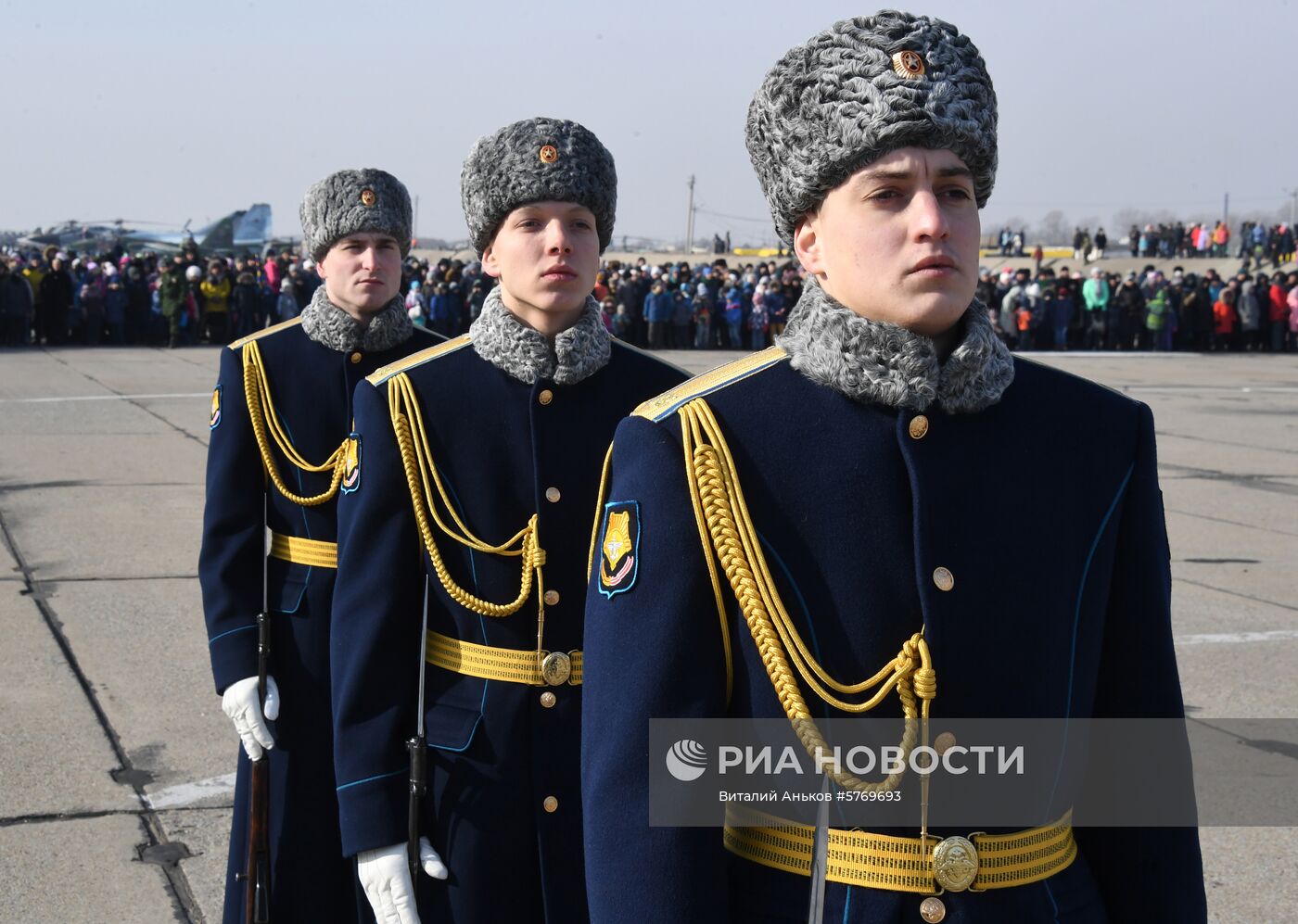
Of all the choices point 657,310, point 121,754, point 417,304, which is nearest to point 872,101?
point 121,754

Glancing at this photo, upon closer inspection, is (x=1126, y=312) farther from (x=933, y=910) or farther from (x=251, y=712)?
(x=933, y=910)

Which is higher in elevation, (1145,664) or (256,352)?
(256,352)

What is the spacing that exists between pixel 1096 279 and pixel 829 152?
29024 mm

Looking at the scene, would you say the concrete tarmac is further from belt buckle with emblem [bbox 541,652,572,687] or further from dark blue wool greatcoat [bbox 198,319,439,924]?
belt buckle with emblem [bbox 541,652,572,687]

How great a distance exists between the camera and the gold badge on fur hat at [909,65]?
5.87ft

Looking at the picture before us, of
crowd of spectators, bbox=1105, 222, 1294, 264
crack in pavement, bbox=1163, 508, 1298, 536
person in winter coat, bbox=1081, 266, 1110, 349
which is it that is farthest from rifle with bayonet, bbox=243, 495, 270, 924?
crowd of spectators, bbox=1105, 222, 1294, 264

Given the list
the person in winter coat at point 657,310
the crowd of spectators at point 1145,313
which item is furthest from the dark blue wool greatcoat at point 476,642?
the crowd of spectators at point 1145,313

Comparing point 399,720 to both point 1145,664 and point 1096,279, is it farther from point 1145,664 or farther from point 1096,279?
point 1096,279

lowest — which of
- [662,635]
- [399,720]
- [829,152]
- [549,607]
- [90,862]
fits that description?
[90,862]

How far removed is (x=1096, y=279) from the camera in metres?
29.4

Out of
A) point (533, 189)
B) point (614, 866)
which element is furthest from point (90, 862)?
point (614, 866)

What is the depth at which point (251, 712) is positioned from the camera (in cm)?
357

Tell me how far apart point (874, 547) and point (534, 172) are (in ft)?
4.94

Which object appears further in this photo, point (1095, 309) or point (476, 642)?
point (1095, 309)
